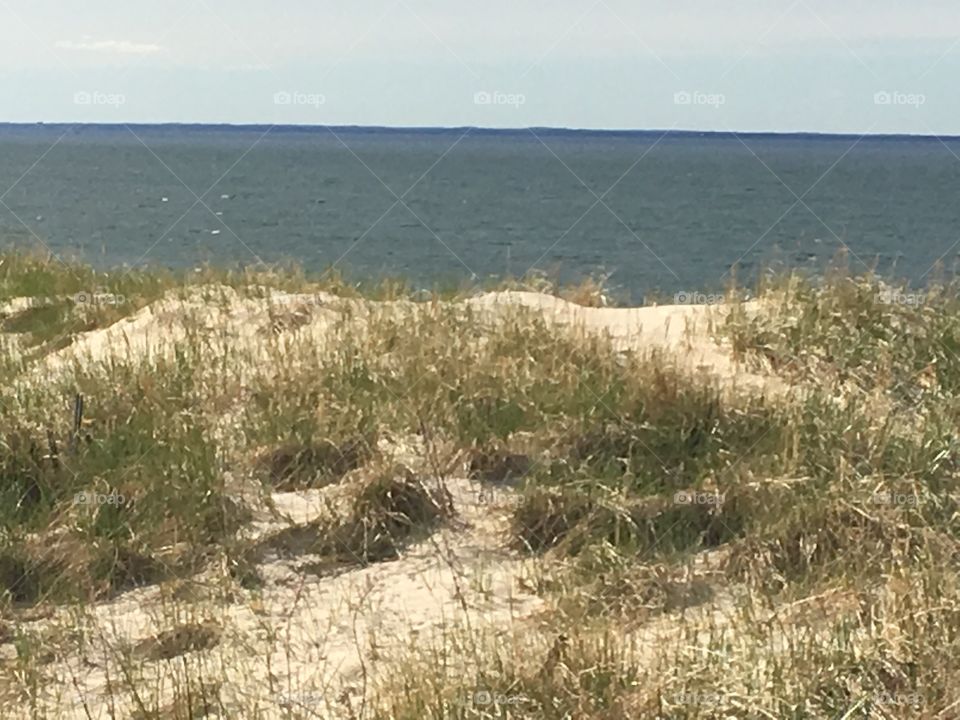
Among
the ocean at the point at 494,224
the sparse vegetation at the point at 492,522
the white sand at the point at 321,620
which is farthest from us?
the ocean at the point at 494,224

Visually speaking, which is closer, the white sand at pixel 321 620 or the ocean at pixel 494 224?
the white sand at pixel 321 620

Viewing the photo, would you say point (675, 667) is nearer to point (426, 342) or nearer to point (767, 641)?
point (767, 641)

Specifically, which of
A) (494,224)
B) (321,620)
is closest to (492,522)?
(321,620)

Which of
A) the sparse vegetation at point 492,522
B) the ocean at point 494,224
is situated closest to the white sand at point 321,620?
the sparse vegetation at point 492,522

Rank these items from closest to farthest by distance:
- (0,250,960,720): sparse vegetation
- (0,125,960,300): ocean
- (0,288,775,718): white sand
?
(0,250,960,720): sparse vegetation < (0,288,775,718): white sand < (0,125,960,300): ocean

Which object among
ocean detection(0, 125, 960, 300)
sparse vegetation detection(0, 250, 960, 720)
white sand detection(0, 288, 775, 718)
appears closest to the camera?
sparse vegetation detection(0, 250, 960, 720)

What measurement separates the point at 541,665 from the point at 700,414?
2.52 meters

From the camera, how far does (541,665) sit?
11.7 ft

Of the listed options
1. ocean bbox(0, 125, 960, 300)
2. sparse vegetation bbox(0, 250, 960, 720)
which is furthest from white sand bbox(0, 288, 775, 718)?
ocean bbox(0, 125, 960, 300)

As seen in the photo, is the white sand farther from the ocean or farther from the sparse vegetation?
the ocean

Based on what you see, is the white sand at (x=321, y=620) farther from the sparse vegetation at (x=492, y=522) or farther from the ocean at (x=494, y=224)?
the ocean at (x=494, y=224)

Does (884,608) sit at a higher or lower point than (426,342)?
lower

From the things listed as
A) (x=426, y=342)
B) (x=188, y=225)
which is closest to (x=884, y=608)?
(x=426, y=342)

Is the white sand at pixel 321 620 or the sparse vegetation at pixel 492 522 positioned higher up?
the sparse vegetation at pixel 492 522
